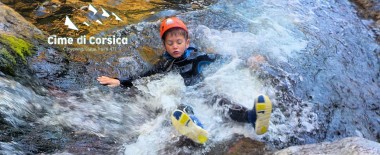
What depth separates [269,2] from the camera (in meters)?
8.83

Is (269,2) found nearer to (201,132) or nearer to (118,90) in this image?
(118,90)

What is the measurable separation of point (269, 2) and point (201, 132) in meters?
5.67

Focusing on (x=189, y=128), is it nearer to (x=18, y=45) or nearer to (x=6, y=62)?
(x=6, y=62)

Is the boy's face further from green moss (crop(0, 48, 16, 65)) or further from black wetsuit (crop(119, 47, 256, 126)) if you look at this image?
green moss (crop(0, 48, 16, 65))

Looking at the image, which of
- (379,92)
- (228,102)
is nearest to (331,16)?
(379,92)

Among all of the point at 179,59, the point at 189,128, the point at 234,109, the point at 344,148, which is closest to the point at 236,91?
the point at 234,109

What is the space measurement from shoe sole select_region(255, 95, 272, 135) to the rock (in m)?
0.48

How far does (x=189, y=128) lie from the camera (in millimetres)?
3959

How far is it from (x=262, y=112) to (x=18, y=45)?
3.56 m

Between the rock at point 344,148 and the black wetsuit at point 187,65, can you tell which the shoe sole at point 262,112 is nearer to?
the rock at point 344,148

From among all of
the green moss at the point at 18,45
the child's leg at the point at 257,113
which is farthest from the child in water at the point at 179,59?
the green moss at the point at 18,45

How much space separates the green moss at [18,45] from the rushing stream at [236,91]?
0.88 metres

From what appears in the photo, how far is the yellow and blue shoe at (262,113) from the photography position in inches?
158

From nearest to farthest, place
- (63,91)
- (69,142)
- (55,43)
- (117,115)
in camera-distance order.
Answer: (69,142)
(117,115)
(63,91)
(55,43)
